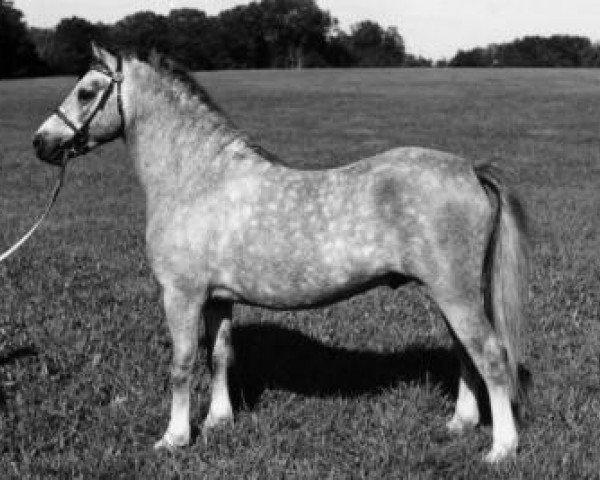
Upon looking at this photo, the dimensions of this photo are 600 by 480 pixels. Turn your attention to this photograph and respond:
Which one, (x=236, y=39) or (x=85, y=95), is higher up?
(x=85, y=95)

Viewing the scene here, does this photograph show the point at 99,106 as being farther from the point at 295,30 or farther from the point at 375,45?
the point at 375,45

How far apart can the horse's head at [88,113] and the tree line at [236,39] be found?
305 ft

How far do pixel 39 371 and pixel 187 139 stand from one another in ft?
8.10

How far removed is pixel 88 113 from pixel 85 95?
0.13m

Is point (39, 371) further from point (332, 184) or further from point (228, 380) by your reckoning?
point (332, 184)

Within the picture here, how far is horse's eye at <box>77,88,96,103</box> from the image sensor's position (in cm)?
562

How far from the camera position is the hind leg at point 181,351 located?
554cm

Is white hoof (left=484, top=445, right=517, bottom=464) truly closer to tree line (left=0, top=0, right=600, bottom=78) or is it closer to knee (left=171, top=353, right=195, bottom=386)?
knee (left=171, top=353, right=195, bottom=386)

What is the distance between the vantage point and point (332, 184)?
532 cm

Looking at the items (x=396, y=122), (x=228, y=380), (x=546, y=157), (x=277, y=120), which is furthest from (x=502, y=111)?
(x=228, y=380)

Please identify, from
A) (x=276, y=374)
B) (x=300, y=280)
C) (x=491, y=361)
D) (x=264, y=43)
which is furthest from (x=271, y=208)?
(x=264, y=43)

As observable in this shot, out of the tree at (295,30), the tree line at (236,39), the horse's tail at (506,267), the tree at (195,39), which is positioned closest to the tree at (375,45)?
the tree line at (236,39)

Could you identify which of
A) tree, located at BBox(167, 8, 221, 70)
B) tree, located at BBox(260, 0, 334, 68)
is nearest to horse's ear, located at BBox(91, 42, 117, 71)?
tree, located at BBox(167, 8, 221, 70)

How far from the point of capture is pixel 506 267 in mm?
5449
